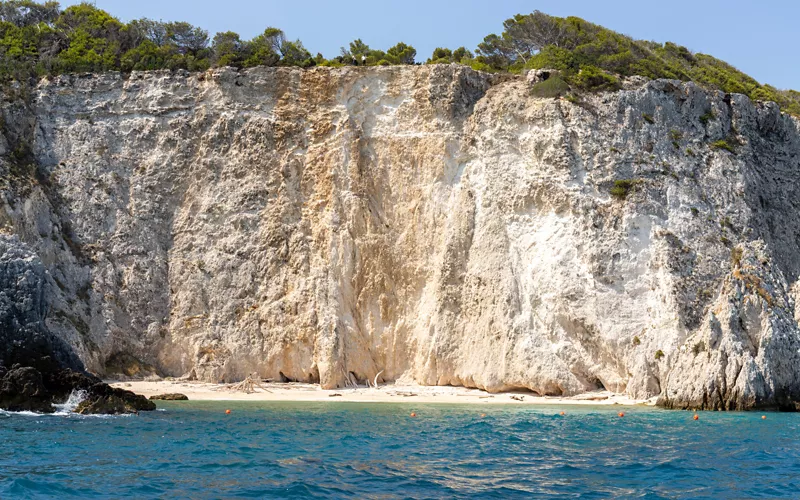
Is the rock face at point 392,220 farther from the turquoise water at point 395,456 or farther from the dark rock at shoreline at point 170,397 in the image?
the turquoise water at point 395,456

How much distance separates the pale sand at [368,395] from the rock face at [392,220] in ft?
2.53

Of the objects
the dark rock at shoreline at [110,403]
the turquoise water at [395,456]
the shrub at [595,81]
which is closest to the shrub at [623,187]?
the shrub at [595,81]

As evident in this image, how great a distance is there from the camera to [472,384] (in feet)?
102

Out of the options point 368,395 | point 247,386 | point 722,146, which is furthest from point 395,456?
point 722,146

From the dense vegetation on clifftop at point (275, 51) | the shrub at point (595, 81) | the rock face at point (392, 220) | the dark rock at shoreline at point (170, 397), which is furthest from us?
the dense vegetation on clifftop at point (275, 51)

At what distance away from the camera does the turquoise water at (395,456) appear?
12055 mm

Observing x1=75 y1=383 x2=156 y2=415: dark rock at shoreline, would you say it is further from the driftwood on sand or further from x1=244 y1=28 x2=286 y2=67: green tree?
x1=244 y1=28 x2=286 y2=67: green tree

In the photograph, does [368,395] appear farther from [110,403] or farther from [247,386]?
[110,403]

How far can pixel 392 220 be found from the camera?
34594 millimetres

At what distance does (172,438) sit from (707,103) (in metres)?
28.9

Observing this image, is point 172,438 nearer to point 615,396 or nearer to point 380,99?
point 615,396

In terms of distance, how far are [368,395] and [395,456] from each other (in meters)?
14.5

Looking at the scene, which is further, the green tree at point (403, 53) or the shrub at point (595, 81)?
the green tree at point (403, 53)

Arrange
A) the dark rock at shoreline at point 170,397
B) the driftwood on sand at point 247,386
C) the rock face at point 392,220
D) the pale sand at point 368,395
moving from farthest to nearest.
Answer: the rock face at point 392,220
the driftwood on sand at point 247,386
the pale sand at point 368,395
the dark rock at shoreline at point 170,397
